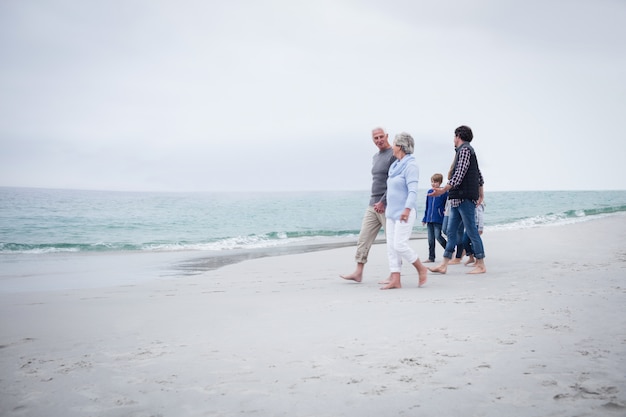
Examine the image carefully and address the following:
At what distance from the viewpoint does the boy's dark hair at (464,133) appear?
271 inches

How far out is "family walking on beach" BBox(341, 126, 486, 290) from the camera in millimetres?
5816

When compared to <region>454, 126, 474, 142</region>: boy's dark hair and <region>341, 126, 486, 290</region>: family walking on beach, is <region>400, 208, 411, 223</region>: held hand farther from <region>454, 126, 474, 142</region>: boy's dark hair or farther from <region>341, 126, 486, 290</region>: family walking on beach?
<region>454, 126, 474, 142</region>: boy's dark hair

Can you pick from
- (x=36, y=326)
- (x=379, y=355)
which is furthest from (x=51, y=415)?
(x=36, y=326)

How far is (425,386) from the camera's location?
2627 millimetres

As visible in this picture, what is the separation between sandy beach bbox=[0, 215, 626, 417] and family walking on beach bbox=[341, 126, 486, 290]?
453mm

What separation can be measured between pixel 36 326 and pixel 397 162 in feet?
14.5

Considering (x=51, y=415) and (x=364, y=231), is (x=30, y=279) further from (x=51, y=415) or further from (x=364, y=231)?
(x=51, y=415)

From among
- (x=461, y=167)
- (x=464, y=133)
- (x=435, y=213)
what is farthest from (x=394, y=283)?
(x=435, y=213)

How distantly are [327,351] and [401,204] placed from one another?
2.95 meters

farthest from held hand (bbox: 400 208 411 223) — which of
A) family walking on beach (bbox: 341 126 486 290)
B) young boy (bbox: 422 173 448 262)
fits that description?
young boy (bbox: 422 173 448 262)

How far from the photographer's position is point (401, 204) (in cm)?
586

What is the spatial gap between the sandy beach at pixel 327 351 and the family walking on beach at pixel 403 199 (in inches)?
17.9

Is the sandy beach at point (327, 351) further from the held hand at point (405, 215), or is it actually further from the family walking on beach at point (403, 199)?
the held hand at point (405, 215)

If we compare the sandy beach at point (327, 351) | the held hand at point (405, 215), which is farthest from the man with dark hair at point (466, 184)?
the held hand at point (405, 215)
